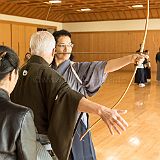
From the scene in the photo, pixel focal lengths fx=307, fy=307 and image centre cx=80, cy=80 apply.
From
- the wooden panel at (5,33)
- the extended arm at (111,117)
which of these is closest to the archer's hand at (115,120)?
the extended arm at (111,117)

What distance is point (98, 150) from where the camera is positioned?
356 centimetres

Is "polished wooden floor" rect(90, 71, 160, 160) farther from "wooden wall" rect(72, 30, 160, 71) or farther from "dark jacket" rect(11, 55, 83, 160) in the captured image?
"wooden wall" rect(72, 30, 160, 71)

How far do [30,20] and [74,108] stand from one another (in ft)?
41.5

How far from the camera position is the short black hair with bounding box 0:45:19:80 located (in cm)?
108

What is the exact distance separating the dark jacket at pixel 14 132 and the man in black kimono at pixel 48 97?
1.41 ft

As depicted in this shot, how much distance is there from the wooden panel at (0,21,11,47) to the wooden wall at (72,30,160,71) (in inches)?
165

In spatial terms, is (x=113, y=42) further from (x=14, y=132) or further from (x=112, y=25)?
(x=14, y=132)

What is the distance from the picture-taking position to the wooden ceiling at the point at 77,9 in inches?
455

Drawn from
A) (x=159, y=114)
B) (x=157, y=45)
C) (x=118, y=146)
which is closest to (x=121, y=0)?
(x=157, y=45)

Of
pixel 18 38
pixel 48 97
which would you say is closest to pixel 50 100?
pixel 48 97

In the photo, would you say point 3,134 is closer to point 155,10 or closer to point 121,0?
point 121,0

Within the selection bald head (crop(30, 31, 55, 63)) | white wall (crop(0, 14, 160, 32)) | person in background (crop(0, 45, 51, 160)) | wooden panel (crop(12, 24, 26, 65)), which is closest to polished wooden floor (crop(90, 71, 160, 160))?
bald head (crop(30, 31, 55, 63))

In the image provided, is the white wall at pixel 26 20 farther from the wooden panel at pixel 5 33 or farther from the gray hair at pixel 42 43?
the gray hair at pixel 42 43

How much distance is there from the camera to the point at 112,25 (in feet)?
49.3
